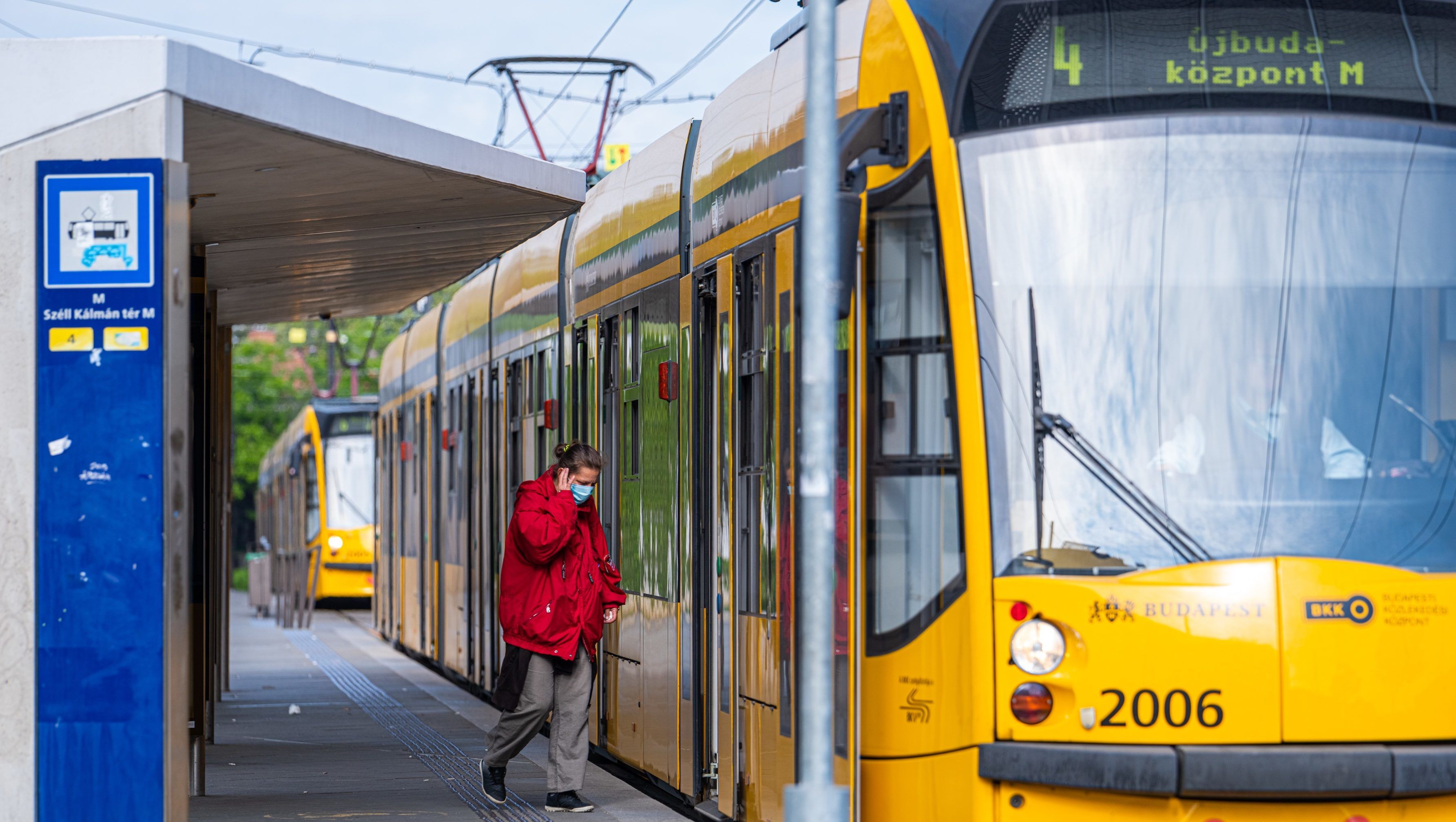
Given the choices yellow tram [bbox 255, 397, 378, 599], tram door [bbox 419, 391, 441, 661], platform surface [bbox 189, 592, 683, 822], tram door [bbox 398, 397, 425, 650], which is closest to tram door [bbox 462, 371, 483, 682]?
platform surface [bbox 189, 592, 683, 822]

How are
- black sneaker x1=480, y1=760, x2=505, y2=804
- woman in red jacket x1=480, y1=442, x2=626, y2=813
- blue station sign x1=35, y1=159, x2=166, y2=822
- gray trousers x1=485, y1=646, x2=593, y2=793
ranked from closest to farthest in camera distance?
blue station sign x1=35, y1=159, x2=166, y2=822, woman in red jacket x1=480, y1=442, x2=626, y2=813, gray trousers x1=485, y1=646, x2=593, y2=793, black sneaker x1=480, y1=760, x2=505, y2=804

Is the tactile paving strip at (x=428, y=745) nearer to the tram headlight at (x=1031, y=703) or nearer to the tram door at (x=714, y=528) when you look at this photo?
the tram door at (x=714, y=528)

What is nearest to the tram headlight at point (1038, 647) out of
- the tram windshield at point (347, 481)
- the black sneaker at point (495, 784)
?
the black sneaker at point (495, 784)

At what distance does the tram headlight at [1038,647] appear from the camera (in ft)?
20.0

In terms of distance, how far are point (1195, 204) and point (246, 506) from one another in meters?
73.1

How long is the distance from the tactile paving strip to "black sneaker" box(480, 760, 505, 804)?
0.11 feet

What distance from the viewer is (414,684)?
721 inches

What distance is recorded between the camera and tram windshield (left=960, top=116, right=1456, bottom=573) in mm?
6164

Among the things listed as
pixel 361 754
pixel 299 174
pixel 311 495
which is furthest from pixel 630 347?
pixel 311 495

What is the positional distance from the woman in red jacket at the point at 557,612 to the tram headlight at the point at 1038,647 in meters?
3.64

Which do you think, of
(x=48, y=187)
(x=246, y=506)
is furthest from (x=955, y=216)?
(x=246, y=506)

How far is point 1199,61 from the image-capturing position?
6.45 m

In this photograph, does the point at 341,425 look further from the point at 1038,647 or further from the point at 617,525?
the point at 1038,647

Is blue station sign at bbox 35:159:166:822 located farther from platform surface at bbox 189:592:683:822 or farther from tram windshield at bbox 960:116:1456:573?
platform surface at bbox 189:592:683:822
